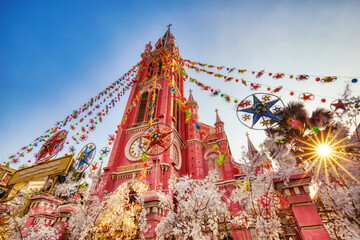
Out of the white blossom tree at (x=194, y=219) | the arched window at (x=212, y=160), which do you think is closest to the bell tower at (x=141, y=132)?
the arched window at (x=212, y=160)

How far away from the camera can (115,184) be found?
597 inches

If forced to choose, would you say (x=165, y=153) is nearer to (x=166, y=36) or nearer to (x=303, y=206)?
(x=303, y=206)

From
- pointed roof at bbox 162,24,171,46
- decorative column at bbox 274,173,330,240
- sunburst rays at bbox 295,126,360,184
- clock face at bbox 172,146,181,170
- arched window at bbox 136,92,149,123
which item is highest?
pointed roof at bbox 162,24,171,46

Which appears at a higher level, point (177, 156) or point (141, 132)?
point (141, 132)

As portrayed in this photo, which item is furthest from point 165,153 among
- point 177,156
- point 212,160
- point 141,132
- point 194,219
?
point 194,219

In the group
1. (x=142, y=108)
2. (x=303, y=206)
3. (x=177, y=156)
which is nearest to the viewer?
(x=303, y=206)

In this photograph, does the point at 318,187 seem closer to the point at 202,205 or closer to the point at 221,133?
the point at 202,205

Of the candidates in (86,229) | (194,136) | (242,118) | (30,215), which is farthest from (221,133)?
(30,215)

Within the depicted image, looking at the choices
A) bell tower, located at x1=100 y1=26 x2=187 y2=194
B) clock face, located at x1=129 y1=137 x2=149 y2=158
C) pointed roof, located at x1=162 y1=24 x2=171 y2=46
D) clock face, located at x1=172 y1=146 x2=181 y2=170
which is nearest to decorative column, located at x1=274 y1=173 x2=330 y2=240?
bell tower, located at x1=100 y1=26 x2=187 y2=194

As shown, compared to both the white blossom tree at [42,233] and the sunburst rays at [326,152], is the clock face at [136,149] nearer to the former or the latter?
the white blossom tree at [42,233]

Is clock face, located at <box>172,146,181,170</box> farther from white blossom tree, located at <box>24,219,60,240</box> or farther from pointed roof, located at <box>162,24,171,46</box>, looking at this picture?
pointed roof, located at <box>162,24,171,46</box>

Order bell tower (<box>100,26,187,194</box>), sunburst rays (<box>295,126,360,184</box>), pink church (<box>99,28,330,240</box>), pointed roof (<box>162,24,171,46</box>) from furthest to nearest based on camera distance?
pointed roof (<box>162,24,171,46</box>)
bell tower (<box>100,26,187,194</box>)
pink church (<box>99,28,330,240</box>)
sunburst rays (<box>295,126,360,184</box>)

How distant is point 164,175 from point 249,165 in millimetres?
9086

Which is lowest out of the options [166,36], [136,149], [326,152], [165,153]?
[326,152]
